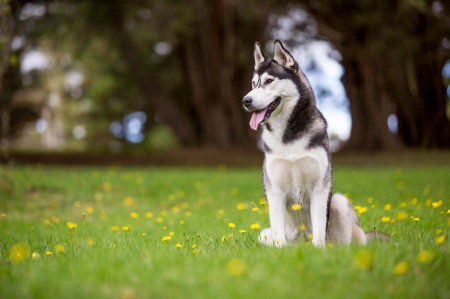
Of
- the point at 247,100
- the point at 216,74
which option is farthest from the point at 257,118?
the point at 216,74

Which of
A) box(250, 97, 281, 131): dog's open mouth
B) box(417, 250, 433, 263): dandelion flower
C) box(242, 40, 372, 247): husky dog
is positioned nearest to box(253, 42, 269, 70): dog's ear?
box(242, 40, 372, 247): husky dog

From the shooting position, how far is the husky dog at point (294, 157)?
14.4 ft

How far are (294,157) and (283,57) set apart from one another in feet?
3.75

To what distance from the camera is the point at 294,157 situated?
4344 mm

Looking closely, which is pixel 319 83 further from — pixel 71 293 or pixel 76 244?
pixel 71 293

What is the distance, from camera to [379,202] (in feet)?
28.3

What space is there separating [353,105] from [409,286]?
66.0 ft

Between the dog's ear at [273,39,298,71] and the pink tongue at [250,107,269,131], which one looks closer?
the pink tongue at [250,107,269,131]

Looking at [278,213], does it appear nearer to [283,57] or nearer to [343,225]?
[343,225]

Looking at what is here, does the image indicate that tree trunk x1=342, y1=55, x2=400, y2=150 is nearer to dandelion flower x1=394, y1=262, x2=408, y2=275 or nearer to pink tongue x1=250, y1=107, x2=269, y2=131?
pink tongue x1=250, y1=107, x2=269, y2=131

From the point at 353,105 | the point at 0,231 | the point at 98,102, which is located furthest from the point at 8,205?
the point at 98,102

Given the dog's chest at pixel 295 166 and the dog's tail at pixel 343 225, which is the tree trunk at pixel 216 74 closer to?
the dog's tail at pixel 343 225

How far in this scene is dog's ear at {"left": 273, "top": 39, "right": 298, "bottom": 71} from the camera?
4.61 metres

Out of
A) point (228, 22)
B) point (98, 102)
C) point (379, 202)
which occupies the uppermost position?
point (228, 22)
